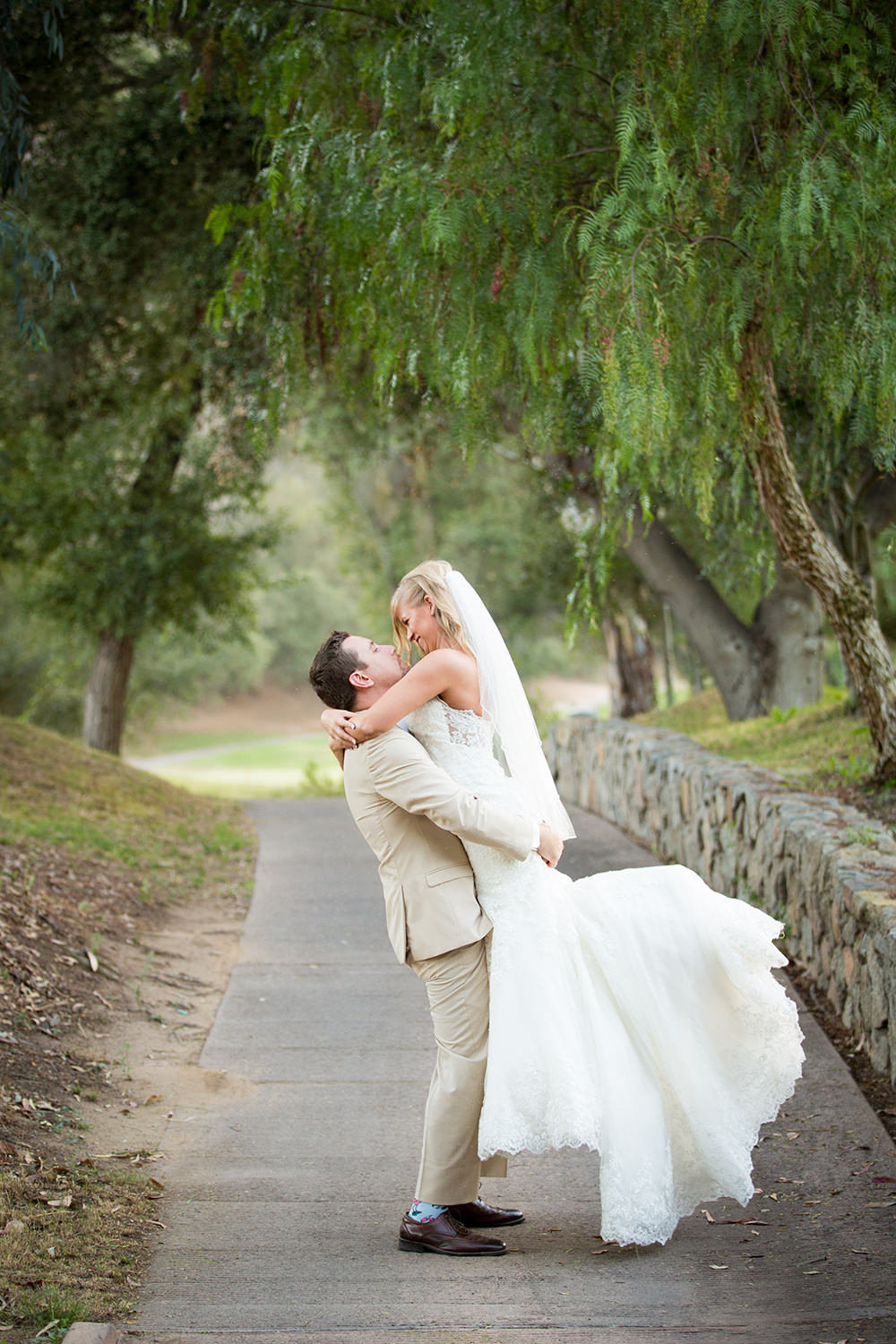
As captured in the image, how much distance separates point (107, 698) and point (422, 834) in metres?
13.1

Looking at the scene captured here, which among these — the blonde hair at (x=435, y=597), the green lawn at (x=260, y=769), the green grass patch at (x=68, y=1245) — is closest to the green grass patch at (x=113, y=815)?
the green grass patch at (x=68, y=1245)

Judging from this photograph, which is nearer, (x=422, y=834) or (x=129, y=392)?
(x=422, y=834)

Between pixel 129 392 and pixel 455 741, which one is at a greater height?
pixel 129 392

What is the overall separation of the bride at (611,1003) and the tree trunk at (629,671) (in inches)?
676

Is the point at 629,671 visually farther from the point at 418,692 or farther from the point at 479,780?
the point at 418,692

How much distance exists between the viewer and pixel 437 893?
3652 mm

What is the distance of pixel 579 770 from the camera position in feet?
46.7

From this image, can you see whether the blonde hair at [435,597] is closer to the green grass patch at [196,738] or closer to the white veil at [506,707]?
the white veil at [506,707]

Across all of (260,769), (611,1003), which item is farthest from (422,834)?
(260,769)

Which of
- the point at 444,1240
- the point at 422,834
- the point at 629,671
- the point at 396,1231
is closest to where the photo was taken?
the point at 444,1240

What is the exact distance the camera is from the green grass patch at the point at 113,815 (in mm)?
9250

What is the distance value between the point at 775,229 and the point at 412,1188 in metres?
3.98

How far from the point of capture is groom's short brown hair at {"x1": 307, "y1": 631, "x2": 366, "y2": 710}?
3660 millimetres

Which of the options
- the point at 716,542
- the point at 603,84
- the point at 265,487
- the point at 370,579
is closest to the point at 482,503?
the point at 370,579
